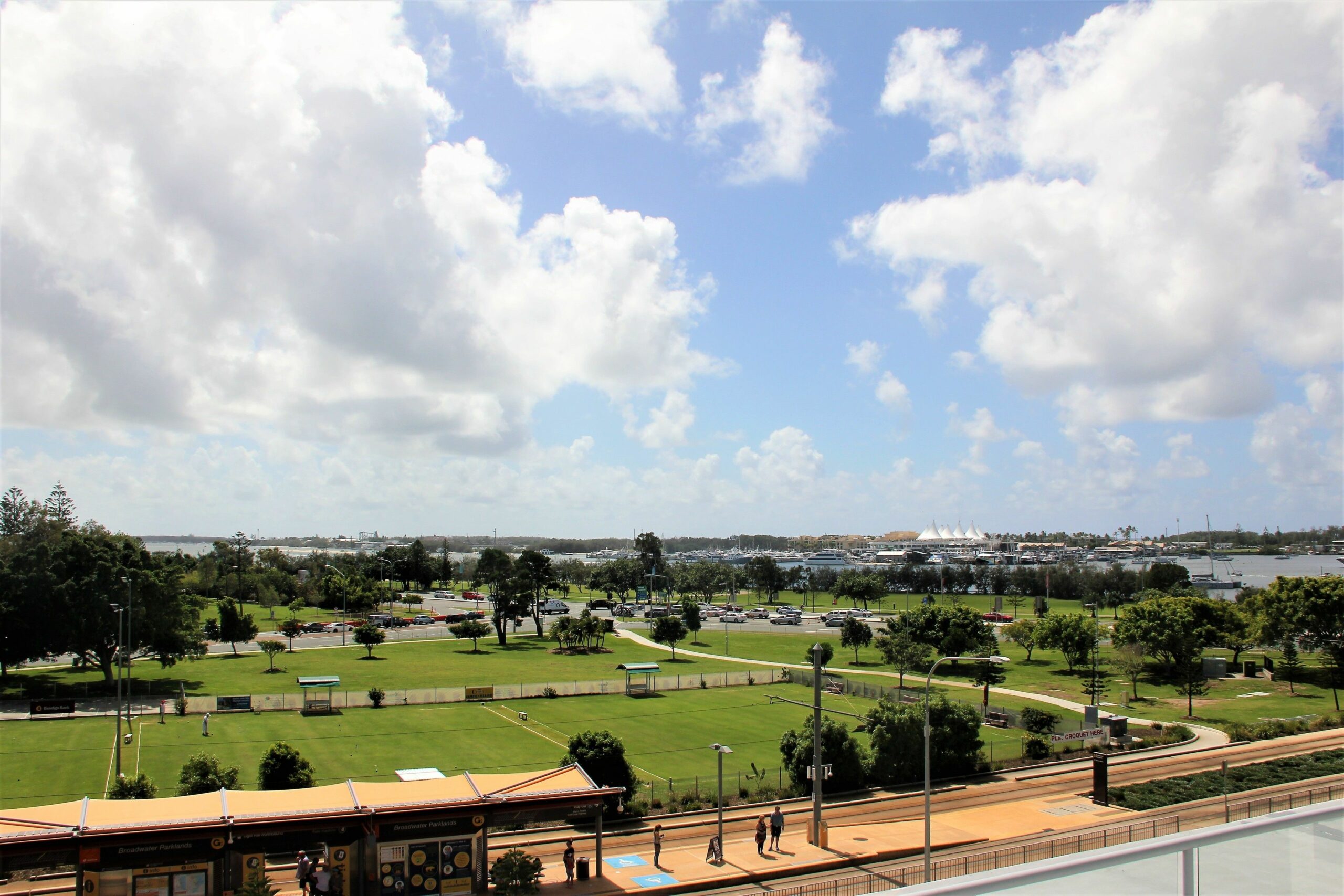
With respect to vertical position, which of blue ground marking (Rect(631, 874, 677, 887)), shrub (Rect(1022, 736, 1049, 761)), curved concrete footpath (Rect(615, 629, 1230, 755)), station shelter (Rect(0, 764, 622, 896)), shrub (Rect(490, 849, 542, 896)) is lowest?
curved concrete footpath (Rect(615, 629, 1230, 755))

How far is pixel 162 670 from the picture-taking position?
74562 mm

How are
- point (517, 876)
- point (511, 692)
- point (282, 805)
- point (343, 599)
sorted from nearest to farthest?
point (517, 876), point (282, 805), point (511, 692), point (343, 599)

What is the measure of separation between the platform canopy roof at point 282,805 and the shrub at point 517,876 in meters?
1.83

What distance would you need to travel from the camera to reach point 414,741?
53.0 metres

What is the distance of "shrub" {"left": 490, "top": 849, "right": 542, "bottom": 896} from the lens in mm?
27891

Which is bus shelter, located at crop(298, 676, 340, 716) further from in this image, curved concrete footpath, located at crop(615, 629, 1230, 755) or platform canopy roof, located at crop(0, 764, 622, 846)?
curved concrete footpath, located at crop(615, 629, 1230, 755)

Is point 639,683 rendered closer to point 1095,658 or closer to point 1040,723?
point 1040,723

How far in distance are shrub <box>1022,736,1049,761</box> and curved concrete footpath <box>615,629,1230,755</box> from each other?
21.2ft

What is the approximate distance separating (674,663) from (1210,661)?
2026 inches

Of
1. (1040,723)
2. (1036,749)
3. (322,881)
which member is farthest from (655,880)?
(1040,723)

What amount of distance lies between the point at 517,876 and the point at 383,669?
187 feet

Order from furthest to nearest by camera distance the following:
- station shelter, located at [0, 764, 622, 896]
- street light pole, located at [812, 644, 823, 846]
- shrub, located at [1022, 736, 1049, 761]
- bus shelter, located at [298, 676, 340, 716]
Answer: bus shelter, located at [298, 676, 340, 716] → shrub, located at [1022, 736, 1049, 761] → street light pole, located at [812, 644, 823, 846] → station shelter, located at [0, 764, 622, 896]

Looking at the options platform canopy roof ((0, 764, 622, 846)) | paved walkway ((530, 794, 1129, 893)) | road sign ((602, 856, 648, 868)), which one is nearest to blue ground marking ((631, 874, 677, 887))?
paved walkway ((530, 794, 1129, 893))

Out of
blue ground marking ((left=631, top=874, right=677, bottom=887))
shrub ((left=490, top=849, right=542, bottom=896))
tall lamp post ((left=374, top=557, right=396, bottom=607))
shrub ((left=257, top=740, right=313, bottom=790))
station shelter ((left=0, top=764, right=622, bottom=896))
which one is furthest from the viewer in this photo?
tall lamp post ((left=374, top=557, right=396, bottom=607))
